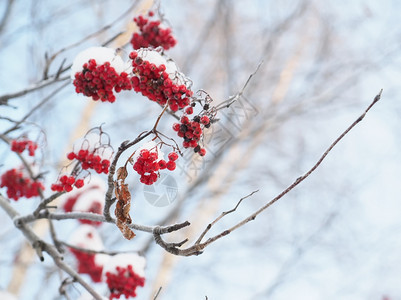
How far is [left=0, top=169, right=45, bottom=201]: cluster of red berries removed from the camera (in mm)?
2471

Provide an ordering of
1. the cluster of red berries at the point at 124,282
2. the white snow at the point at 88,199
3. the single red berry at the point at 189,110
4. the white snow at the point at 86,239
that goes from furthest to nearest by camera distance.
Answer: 1. the white snow at the point at 86,239
2. the white snow at the point at 88,199
3. the cluster of red berries at the point at 124,282
4. the single red berry at the point at 189,110

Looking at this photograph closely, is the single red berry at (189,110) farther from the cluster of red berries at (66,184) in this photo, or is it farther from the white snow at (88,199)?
the white snow at (88,199)

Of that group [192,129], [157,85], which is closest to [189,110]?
[192,129]

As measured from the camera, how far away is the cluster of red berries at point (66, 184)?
1.80 meters

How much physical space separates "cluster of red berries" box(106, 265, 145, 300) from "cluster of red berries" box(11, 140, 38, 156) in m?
0.71

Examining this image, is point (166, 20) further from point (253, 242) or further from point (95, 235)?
point (253, 242)

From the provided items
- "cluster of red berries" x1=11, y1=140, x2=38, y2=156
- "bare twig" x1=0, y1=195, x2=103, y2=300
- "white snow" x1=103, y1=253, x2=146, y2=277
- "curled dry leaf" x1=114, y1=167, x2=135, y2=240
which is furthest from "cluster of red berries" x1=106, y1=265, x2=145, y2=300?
"curled dry leaf" x1=114, y1=167, x2=135, y2=240

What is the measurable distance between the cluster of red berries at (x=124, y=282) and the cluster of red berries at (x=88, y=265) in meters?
0.59

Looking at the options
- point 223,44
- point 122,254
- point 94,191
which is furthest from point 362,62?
point 122,254

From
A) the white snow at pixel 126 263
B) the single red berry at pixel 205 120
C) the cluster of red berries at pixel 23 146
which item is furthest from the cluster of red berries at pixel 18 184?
the single red berry at pixel 205 120

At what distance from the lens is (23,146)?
236 cm

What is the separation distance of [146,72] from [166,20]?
2.75 feet

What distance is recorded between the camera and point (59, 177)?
188 cm

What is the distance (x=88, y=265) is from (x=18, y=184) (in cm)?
74
